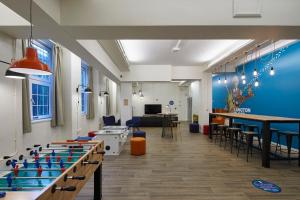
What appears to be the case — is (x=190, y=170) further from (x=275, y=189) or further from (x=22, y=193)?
(x=22, y=193)

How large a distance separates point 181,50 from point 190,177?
4.09 meters

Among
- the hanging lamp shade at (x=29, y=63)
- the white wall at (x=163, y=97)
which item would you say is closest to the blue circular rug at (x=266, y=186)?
the hanging lamp shade at (x=29, y=63)

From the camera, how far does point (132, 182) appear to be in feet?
11.9

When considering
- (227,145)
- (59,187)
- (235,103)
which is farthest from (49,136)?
(235,103)

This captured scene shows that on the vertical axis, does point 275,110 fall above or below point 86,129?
above

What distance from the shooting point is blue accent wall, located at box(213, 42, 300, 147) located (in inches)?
228

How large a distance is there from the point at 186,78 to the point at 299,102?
4.65 metres

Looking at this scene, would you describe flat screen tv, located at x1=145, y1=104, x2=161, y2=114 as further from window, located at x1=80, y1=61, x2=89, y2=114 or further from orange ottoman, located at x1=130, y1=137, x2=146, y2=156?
orange ottoman, located at x1=130, y1=137, x2=146, y2=156

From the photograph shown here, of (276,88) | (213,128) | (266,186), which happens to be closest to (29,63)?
(266,186)

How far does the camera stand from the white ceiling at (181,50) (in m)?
5.61

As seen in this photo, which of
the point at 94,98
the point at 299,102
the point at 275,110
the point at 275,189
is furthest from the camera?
the point at 94,98

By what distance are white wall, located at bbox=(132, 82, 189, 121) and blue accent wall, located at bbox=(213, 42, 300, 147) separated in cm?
733

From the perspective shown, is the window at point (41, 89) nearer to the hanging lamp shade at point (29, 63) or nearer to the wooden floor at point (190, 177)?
the wooden floor at point (190, 177)

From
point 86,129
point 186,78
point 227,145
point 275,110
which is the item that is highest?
point 186,78
